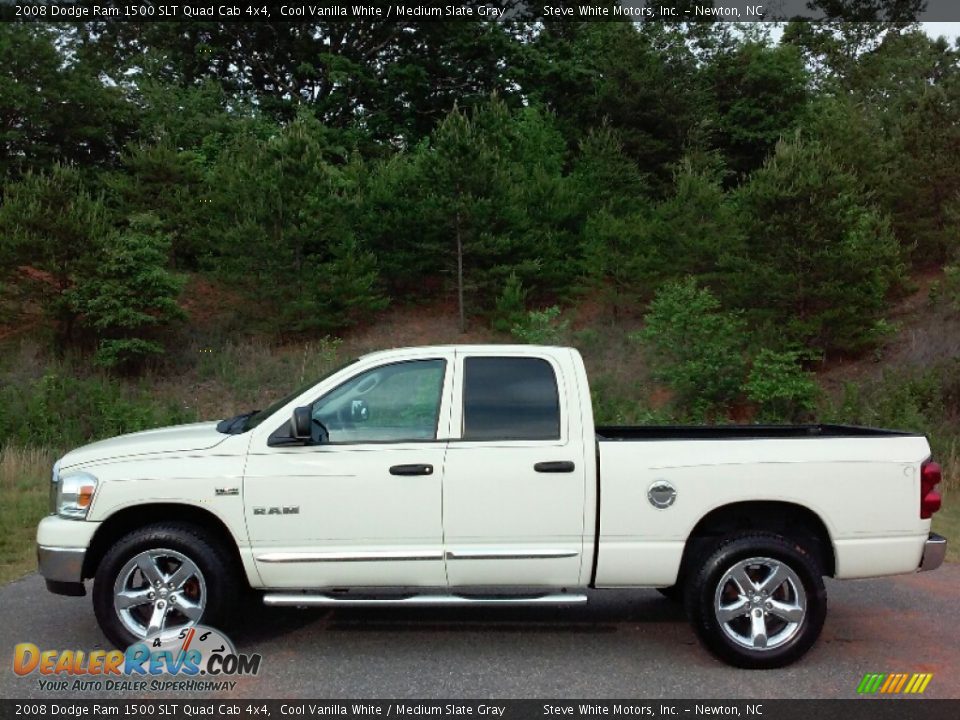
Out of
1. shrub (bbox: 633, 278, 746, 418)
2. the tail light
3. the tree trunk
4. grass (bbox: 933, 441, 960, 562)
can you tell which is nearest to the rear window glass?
the tail light

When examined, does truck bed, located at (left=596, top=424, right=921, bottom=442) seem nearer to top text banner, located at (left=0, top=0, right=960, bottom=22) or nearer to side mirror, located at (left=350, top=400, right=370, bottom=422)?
side mirror, located at (left=350, top=400, right=370, bottom=422)

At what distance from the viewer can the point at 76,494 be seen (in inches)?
222

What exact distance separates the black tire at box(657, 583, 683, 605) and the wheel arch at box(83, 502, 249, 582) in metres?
3.09

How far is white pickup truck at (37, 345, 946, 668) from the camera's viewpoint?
5.51m

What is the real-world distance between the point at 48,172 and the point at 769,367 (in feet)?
68.7

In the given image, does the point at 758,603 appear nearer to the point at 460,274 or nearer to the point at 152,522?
the point at 152,522

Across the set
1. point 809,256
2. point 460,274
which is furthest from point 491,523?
point 460,274

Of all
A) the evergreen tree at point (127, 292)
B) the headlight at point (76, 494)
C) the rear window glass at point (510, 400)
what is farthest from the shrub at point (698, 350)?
the headlight at point (76, 494)

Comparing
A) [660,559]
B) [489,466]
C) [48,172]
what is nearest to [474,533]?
[489,466]

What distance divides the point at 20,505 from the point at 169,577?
6.26 meters

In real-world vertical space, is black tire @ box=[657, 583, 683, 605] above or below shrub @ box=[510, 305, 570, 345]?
below

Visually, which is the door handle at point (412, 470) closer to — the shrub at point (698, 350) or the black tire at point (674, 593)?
the black tire at point (674, 593)

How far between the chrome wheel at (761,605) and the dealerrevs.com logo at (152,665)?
2.88 m

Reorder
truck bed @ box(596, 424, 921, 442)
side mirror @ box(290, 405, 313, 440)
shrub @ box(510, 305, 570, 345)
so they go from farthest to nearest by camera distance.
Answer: shrub @ box(510, 305, 570, 345), truck bed @ box(596, 424, 921, 442), side mirror @ box(290, 405, 313, 440)
